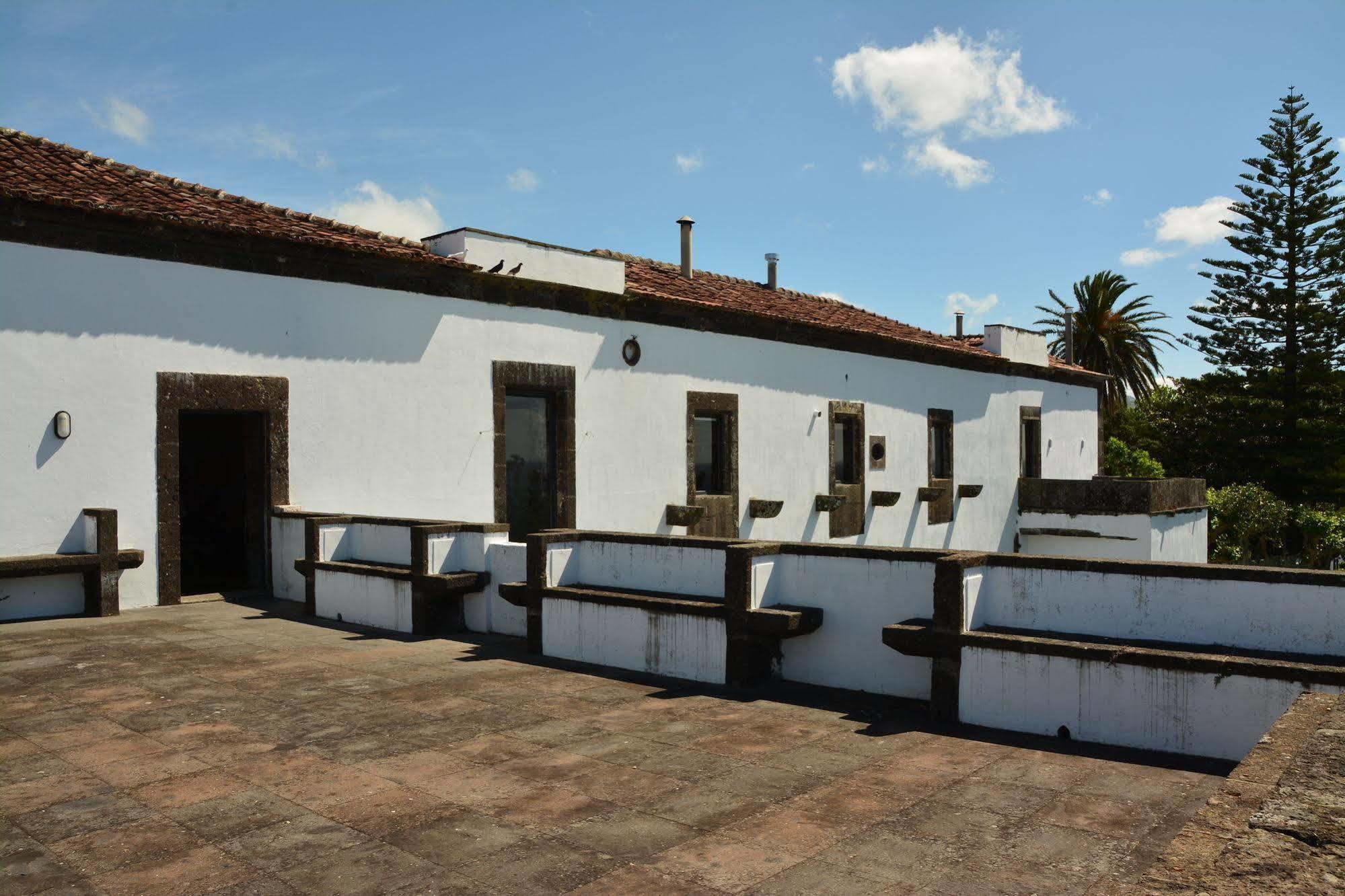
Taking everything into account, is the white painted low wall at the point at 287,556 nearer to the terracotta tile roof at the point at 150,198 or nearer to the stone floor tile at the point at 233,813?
the terracotta tile roof at the point at 150,198

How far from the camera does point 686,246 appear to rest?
61.4 ft

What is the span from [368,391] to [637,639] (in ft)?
19.7

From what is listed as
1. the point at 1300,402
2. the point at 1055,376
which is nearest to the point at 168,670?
the point at 1055,376

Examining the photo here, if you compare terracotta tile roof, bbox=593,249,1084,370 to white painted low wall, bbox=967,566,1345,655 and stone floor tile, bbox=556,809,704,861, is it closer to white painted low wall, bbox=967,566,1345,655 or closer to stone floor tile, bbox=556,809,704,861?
white painted low wall, bbox=967,566,1345,655

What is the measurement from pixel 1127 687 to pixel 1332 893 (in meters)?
3.02

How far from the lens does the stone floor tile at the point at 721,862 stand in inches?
140

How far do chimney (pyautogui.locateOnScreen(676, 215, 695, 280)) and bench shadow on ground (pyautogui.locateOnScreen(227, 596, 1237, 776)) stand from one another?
11156 mm

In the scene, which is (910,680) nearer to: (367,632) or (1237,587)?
(1237,587)

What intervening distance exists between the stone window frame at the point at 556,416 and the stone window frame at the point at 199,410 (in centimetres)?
294

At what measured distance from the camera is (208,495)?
12.7 meters

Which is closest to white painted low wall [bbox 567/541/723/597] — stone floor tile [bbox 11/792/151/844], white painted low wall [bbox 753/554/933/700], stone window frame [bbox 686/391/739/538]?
white painted low wall [bbox 753/554/933/700]

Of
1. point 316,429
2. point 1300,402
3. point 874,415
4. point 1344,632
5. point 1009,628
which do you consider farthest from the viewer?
point 1300,402

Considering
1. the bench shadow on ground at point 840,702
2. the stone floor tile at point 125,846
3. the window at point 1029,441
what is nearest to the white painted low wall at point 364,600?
the bench shadow on ground at point 840,702

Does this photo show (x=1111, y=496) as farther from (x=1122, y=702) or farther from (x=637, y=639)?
(x=1122, y=702)
